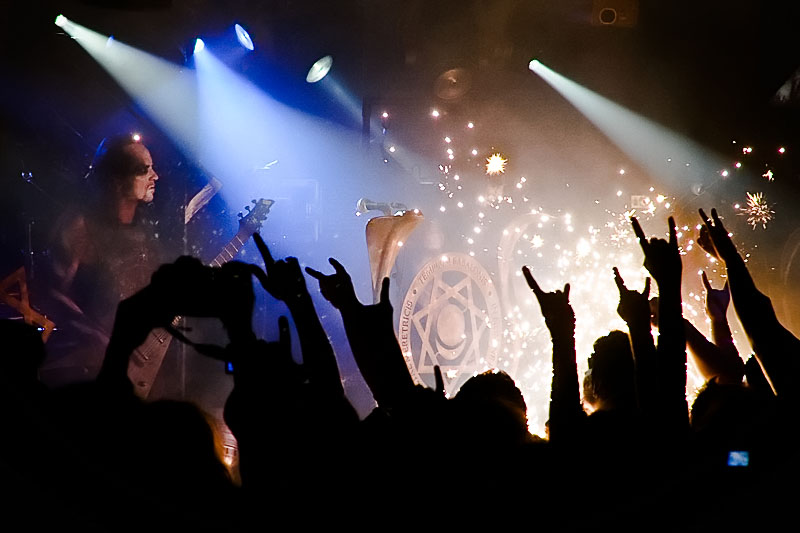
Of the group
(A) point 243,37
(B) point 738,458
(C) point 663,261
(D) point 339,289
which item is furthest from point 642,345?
(A) point 243,37

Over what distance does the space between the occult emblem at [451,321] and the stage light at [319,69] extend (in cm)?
220

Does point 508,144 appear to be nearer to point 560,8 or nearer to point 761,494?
point 560,8

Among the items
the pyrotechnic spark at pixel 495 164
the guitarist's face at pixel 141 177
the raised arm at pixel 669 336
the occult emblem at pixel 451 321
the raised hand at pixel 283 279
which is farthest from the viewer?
the pyrotechnic spark at pixel 495 164

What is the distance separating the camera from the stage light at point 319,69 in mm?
5590

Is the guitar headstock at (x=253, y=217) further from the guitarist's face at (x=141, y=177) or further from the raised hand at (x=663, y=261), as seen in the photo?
the raised hand at (x=663, y=261)

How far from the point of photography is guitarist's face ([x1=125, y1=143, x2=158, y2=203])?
5.09m

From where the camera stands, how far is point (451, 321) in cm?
618

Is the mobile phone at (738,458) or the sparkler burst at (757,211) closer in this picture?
the mobile phone at (738,458)

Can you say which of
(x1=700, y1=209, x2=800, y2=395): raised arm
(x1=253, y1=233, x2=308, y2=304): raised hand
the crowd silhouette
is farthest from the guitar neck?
(x1=700, y1=209, x2=800, y2=395): raised arm

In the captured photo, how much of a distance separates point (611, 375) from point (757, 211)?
4.85 m

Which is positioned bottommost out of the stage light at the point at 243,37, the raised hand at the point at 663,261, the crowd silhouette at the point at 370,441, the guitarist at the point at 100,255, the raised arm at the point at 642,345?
the crowd silhouette at the point at 370,441

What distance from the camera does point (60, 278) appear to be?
478cm

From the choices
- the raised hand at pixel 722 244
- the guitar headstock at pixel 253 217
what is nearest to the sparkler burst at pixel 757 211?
the guitar headstock at pixel 253 217

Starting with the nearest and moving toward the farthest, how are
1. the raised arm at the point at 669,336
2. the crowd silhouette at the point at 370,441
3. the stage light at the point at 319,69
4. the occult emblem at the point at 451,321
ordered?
the crowd silhouette at the point at 370,441, the raised arm at the point at 669,336, the stage light at the point at 319,69, the occult emblem at the point at 451,321
